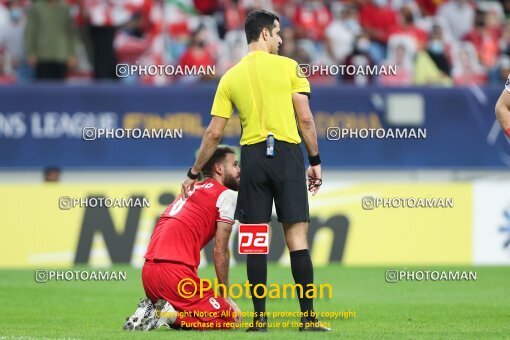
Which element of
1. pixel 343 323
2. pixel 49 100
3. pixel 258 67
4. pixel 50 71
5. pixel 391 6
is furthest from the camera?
pixel 391 6

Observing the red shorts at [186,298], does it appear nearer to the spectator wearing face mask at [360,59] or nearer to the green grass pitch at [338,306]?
the green grass pitch at [338,306]

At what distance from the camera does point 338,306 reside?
12719 mm

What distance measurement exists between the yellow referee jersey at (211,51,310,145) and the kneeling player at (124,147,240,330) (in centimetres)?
83

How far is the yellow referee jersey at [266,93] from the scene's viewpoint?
9.92 metres

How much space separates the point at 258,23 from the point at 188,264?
6.65ft

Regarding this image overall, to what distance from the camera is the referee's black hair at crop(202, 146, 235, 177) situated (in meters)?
10.8

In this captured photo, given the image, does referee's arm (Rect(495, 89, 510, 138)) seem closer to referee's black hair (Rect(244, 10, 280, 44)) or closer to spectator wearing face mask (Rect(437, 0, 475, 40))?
referee's black hair (Rect(244, 10, 280, 44))

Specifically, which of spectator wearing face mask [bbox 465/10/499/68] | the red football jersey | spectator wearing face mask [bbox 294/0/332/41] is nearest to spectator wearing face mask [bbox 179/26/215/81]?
spectator wearing face mask [bbox 294/0/332/41]

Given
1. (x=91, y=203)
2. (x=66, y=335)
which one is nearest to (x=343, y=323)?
(x=66, y=335)

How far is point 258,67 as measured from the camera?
993 cm

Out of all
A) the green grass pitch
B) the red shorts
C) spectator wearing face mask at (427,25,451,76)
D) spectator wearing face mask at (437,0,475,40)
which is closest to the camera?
the green grass pitch

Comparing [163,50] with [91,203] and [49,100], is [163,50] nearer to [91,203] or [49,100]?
[49,100]

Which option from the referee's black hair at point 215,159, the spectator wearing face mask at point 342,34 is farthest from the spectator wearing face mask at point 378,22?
the referee's black hair at point 215,159

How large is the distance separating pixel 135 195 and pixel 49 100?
3.16 metres
